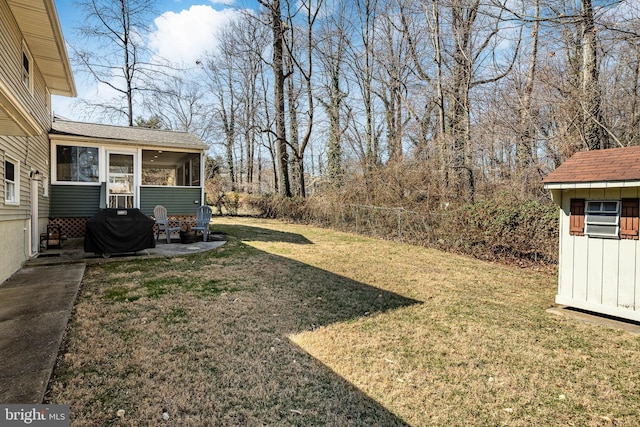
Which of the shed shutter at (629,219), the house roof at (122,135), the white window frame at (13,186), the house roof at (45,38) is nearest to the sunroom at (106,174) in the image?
the house roof at (122,135)

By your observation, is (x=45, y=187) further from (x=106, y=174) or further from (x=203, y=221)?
(x=203, y=221)

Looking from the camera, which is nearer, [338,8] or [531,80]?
[531,80]

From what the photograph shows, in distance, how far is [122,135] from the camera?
1066 centimetres

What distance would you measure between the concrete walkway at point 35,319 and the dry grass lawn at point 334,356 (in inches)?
5.9

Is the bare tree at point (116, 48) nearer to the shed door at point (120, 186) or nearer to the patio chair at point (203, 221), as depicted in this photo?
the shed door at point (120, 186)

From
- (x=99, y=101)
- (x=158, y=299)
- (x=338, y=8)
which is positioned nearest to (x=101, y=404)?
(x=158, y=299)

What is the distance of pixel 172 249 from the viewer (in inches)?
339

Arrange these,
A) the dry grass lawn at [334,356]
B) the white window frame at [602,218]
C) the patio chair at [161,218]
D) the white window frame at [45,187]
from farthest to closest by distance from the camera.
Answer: the patio chair at [161,218] → the white window frame at [45,187] → the white window frame at [602,218] → the dry grass lawn at [334,356]

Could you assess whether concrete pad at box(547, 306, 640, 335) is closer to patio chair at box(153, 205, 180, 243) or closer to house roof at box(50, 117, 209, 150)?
patio chair at box(153, 205, 180, 243)

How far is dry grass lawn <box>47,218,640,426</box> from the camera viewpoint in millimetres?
2455

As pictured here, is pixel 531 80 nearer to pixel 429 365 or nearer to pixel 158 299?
pixel 429 365

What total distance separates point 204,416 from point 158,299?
9.27ft

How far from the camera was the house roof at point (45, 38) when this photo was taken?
5.86 meters

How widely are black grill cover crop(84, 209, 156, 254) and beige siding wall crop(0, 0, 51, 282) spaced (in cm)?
111
